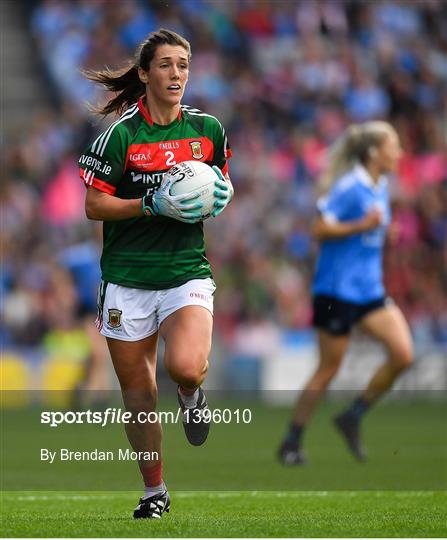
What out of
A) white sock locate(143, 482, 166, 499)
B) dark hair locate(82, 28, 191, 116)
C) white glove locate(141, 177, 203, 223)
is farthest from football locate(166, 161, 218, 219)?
white sock locate(143, 482, 166, 499)

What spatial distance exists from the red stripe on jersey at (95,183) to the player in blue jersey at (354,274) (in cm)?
404

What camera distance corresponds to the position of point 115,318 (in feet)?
21.4

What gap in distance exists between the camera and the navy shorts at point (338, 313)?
10273mm

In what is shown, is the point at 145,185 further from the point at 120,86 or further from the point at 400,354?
the point at 400,354

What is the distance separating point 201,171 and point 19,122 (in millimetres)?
15947

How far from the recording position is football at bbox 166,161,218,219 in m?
6.25

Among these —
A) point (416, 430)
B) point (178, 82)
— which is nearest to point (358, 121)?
point (416, 430)

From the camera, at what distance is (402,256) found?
18.8m

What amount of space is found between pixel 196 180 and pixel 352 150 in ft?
14.9

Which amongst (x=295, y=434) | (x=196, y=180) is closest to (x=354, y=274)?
(x=295, y=434)

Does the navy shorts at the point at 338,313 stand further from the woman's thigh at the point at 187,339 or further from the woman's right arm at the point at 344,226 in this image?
the woman's thigh at the point at 187,339

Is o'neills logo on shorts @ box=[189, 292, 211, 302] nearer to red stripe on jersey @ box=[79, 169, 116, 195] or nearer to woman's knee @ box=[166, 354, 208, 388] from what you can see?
woman's knee @ box=[166, 354, 208, 388]

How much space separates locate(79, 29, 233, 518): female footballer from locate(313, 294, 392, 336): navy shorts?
368 centimetres

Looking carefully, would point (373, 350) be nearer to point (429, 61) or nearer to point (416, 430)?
point (416, 430)
